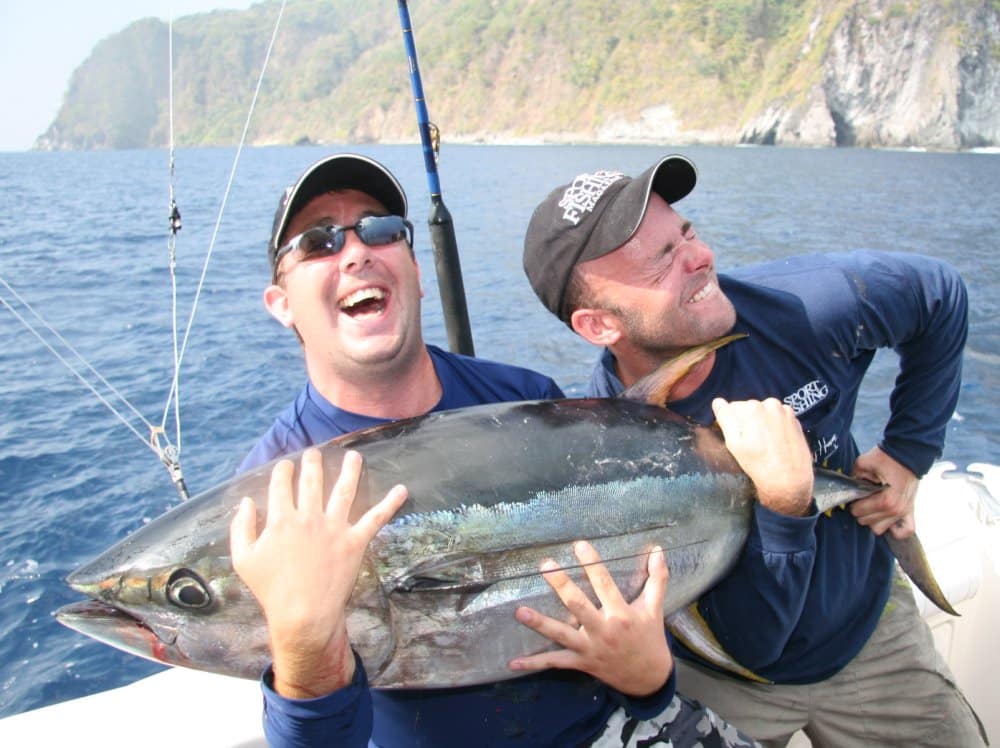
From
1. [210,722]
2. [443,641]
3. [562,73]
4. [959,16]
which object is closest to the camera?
[443,641]

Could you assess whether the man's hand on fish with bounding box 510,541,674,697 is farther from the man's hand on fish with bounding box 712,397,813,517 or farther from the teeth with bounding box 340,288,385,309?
the teeth with bounding box 340,288,385,309

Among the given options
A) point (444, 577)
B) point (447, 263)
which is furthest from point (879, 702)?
point (447, 263)

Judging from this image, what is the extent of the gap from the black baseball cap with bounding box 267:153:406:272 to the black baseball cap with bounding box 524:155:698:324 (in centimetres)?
46

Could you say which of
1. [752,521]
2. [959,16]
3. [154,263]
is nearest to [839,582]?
[752,521]

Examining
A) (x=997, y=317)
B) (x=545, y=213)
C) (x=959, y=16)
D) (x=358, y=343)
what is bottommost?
(x=997, y=317)

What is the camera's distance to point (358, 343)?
2051 mm

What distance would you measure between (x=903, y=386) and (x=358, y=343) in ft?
6.09

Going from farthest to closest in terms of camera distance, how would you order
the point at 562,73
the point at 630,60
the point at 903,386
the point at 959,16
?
the point at 562,73, the point at 630,60, the point at 959,16, the point at 903,386

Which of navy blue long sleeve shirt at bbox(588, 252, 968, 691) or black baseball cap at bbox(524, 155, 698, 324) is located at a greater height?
black baseball cap at bbox(524, 155, 698, 324)

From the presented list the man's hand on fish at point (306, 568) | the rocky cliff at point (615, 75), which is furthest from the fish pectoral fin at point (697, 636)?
the rocky cliff at point (615, 75)

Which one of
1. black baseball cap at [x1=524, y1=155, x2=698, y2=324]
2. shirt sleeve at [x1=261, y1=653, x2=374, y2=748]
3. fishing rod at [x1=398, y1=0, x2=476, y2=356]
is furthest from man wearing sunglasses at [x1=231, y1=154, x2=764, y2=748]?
fishing rod at [x1=398, y1=0, x2=476, y2=356]

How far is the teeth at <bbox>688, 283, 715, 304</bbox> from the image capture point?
88.6 inches

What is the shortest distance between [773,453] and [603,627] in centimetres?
61

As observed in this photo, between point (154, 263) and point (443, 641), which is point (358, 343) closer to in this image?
point (443, 641)
